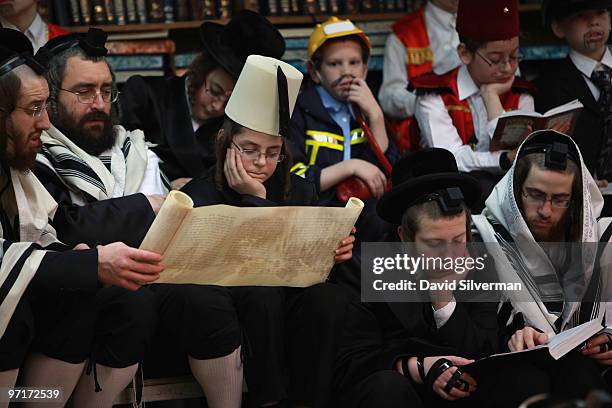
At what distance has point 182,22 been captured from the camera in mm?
5133

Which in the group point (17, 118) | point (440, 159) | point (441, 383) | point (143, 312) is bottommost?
point (441, 383)

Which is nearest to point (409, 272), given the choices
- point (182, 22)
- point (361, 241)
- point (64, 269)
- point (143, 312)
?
point (361, 241)

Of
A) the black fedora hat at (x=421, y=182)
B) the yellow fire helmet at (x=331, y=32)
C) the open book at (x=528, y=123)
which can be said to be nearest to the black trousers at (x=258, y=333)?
the black fedora hat at (x=421, y=182)

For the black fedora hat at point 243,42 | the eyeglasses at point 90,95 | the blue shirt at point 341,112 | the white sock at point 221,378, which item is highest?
the black fedora hat at point 243,42

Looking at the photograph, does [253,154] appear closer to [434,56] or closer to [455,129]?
[455,129]

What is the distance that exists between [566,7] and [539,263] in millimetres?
1535

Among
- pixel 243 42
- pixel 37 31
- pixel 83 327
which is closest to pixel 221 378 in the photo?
pixel 83 327

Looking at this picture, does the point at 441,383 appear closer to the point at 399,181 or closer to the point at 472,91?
the point at 399,181

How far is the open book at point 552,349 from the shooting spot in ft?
10.2

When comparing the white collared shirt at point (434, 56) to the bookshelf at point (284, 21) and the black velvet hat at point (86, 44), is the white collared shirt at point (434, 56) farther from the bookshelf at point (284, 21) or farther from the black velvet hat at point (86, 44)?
the black velvet hat at point (86, 44)

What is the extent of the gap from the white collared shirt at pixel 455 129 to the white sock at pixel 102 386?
5.97 feet

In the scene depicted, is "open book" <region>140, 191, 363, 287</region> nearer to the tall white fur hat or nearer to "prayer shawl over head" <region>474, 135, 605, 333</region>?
the tall white fur hat

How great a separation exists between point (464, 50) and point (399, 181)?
1.16m

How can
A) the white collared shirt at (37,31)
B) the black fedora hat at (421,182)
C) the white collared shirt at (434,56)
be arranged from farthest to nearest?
1. the white collared shirt at (434,56)
2. the white collared shirt at (37,31)
3. the black fedora hat at (421,182)
